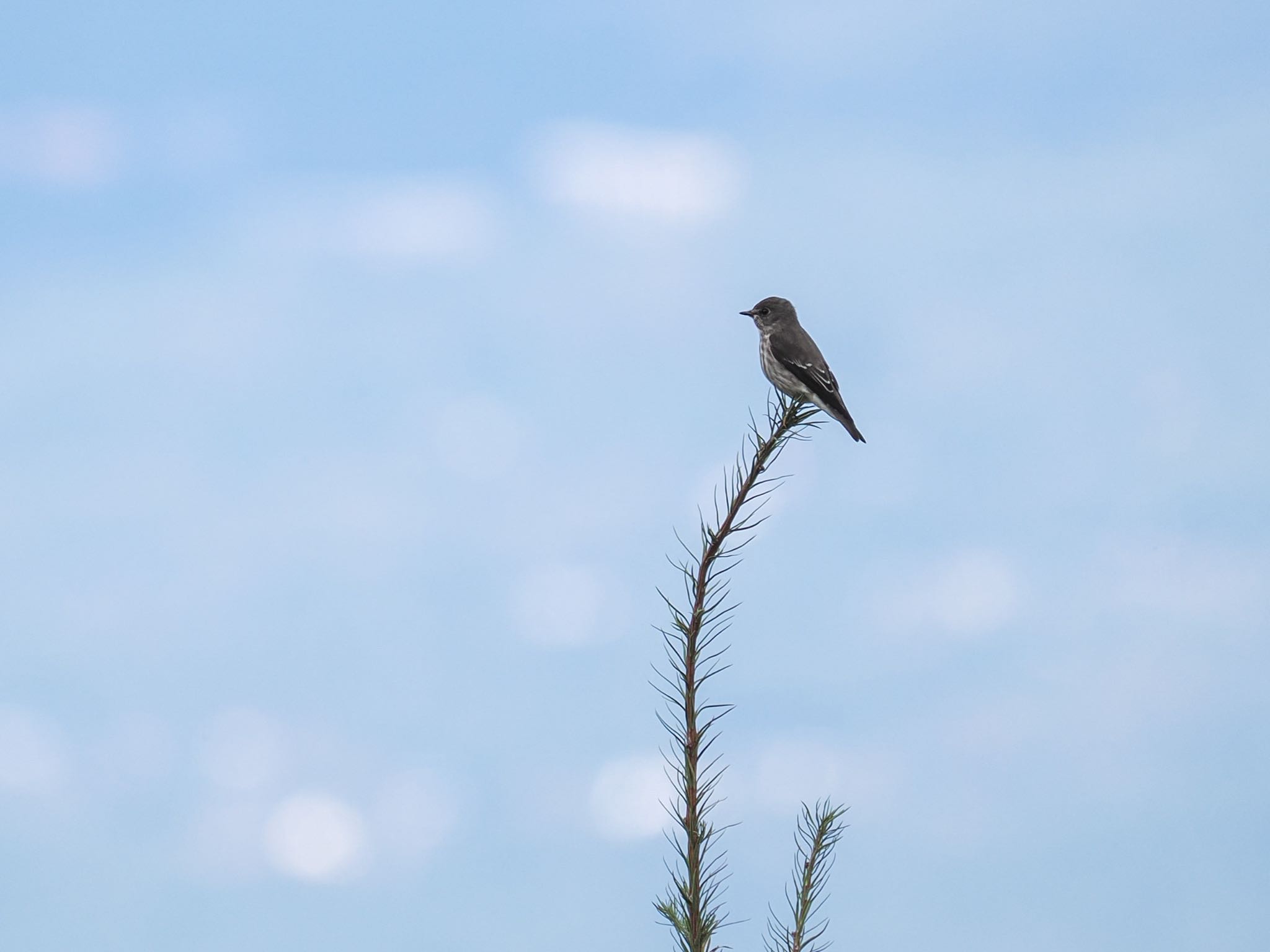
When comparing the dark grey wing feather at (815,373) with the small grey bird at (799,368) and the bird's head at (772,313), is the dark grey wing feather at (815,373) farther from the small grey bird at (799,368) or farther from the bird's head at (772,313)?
the bird's head at (772,313)

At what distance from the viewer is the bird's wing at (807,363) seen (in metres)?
13.3

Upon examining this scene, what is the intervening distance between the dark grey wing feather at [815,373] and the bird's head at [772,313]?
3.46 ft

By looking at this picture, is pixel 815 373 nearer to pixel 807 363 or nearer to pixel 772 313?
pixel 807 363

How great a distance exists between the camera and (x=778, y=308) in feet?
50.3

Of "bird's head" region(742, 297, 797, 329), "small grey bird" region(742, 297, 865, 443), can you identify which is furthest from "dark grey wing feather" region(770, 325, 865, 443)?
"bird's head" region(742, 297, 797, 329)

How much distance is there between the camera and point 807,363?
13.5m

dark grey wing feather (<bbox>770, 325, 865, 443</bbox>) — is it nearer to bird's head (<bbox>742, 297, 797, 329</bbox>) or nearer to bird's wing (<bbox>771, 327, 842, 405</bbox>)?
bird's wing (<bbox>771, 327, 842, 405</bbox>)

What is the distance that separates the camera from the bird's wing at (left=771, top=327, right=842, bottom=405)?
13.3m

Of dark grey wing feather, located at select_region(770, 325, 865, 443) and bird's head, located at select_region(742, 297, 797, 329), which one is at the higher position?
bird's head, located at select_region(742, 297, 797, 329)

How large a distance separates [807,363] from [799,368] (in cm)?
11

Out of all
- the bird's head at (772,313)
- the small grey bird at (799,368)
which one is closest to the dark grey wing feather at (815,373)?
the small grey bird at (799,368)

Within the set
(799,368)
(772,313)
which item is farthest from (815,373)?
(772,313)

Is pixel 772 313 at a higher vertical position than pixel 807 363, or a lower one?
higher

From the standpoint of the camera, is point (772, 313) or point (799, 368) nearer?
point (799, 368)
